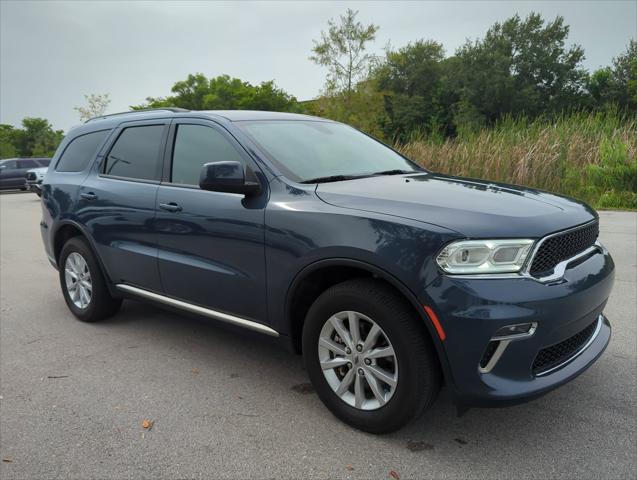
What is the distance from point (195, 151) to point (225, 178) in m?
0.84

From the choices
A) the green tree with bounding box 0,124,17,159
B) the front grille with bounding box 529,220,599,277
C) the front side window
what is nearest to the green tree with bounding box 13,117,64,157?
the green tree with bounding box 0,124,17,159

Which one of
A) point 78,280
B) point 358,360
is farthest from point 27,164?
point 358,360

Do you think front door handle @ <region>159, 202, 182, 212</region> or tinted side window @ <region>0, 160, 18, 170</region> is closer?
front door handle @ <region>159, 202, 182, 212</region>

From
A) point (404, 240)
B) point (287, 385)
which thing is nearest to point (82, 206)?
point (287, 385)

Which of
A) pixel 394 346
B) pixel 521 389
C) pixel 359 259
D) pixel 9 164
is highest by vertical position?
pixel 359 259

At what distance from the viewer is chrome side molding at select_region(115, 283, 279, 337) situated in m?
3.18

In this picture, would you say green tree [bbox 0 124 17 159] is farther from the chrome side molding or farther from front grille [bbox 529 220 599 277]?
front grille [bbox 529 220 599 277]

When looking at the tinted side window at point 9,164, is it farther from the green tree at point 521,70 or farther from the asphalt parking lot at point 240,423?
the green tree at point 521,70

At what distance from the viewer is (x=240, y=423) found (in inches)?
115

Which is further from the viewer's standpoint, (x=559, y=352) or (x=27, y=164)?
(x=27, y=164)

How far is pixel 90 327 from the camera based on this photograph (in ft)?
15.1

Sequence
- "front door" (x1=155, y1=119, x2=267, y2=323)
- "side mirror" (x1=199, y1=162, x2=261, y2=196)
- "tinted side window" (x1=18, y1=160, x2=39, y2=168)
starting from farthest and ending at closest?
"tinted side window" (x1=18, y1=160, x2=39, y2=168), "front door" (x1=155, y1=119, x2=267, y2=323), "side mirror" (x1=199, y1=162, x2=261, y2=196)

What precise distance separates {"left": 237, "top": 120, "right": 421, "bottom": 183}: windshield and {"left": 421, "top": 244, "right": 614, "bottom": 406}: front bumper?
1.26m

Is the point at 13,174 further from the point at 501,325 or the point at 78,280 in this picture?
the point at 501,325
